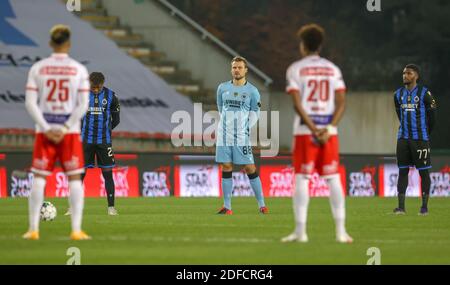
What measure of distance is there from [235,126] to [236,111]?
22cm

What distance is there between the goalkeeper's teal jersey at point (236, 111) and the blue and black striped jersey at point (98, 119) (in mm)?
1700

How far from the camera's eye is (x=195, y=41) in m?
39.2

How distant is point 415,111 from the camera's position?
20.0m

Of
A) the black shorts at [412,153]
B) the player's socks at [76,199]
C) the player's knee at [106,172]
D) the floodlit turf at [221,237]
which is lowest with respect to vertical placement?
the floodlit turf at [221,237]

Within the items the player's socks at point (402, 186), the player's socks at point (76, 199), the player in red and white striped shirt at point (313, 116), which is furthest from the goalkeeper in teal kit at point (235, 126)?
the player in red and white striped shirt at point (313, 116)

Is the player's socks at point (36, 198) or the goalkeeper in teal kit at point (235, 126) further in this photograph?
the goalkeeper in teal kit at point (235, 126)

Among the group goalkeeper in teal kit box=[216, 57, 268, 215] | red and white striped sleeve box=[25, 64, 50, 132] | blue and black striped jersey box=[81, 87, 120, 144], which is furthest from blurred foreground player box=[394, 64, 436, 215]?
red and white striped sleeve box=[25, 64, 50, 132]

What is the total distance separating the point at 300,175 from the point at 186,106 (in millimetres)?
23271

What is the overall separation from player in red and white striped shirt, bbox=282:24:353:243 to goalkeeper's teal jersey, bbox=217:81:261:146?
20.3 ft

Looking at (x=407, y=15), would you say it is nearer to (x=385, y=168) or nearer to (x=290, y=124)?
A: (x=290, y=124)

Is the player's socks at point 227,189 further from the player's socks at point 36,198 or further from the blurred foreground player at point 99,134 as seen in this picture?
the player's socks at point 36,198

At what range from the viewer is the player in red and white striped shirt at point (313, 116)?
13422 millimetres

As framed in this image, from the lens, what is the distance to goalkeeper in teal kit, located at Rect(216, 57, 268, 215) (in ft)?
64.6
